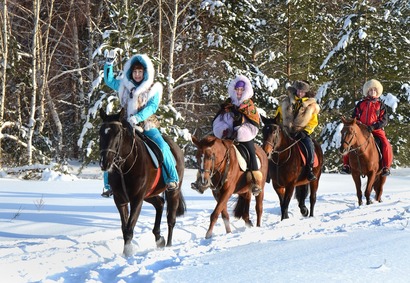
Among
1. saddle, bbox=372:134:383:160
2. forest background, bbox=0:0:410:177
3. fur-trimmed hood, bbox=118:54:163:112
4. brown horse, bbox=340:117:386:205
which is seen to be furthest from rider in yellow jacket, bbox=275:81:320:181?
forest background, bbox=0:0:410:177

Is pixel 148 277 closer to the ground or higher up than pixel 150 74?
closer to the ground

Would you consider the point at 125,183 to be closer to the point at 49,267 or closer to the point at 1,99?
the point at 49,267

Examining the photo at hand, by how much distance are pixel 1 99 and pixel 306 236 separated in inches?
578

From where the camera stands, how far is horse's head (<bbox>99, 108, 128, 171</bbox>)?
6.25 meters

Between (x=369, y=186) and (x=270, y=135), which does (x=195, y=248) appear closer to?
(x=270, y=135)

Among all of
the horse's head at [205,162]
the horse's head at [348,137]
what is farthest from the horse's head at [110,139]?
the horse's head at [348,137]

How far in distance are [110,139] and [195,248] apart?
1691 mm

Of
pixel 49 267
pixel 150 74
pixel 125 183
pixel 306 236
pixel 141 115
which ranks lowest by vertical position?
pixel 49 267

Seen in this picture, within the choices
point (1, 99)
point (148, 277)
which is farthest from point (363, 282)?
point (1, 99)

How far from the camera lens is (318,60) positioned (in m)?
27.5

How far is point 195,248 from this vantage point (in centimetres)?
583

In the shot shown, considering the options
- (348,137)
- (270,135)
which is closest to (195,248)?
(270,135)

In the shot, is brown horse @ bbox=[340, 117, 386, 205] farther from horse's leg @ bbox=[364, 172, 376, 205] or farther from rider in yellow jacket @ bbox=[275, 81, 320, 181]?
rider in yellow jacket @ bbox=[275, 81, 320, 181]

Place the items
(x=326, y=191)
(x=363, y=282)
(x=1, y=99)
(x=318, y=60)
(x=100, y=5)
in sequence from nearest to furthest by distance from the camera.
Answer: (x=363, y=282)
(x=326, y=191)
(x=1, y=99)
(x=100, y=5)
(x=318, y=60)
